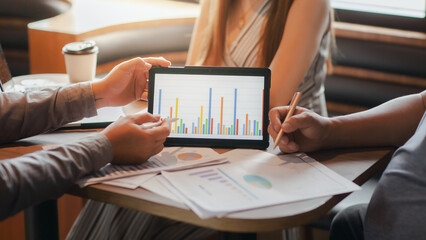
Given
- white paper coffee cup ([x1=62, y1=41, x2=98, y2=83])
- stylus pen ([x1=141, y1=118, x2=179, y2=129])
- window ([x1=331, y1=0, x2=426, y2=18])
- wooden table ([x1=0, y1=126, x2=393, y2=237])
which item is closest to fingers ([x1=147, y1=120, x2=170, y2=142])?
stylus pen ([x1=141, y1=118, x2=179, y2=129])

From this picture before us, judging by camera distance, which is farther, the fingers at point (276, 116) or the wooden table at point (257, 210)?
the fingers at point (276, 116)

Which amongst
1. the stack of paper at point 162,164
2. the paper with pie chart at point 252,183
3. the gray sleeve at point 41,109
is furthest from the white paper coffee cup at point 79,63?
the paper with pie chart at point 252,183

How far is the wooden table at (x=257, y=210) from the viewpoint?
0.86m

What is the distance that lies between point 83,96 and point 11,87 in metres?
0.37

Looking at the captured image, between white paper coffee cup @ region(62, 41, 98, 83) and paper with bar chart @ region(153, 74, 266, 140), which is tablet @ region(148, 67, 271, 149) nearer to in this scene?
paper with bar chart @ region(153, 74, 266, 140)

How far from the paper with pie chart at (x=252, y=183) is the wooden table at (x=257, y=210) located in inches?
0.6

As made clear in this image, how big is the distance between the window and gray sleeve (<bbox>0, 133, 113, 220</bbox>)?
1915 mm

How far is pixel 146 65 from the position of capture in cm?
131

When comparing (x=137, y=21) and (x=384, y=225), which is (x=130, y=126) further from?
(x=137, y=21)

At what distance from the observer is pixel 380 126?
121 cm

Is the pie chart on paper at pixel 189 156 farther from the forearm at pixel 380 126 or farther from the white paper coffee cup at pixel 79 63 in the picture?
the white paper coffee cup at pixel 79 63

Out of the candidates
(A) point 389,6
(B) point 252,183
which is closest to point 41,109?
(B) point 252,183

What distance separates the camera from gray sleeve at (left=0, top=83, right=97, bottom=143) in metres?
1.17

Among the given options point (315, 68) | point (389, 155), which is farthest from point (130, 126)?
point (315, 68)
